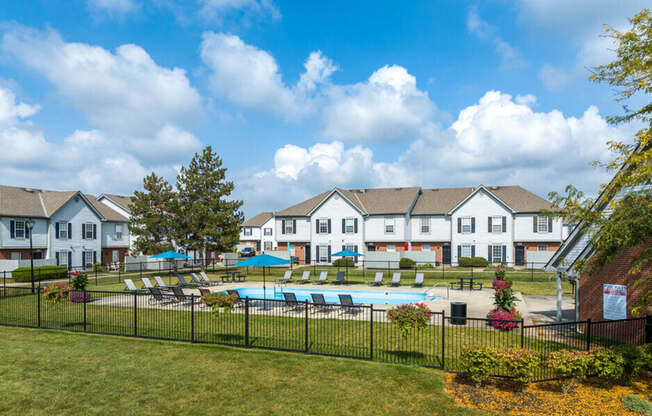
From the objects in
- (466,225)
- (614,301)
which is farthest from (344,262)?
(614,301)

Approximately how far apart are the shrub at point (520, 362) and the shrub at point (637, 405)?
1681 mm

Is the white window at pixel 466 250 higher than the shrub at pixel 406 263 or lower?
higher

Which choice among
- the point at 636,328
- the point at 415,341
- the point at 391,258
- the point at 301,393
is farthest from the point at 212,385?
the point at 391,258

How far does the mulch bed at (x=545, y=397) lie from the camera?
8.14m

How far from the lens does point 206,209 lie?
41.1 meters

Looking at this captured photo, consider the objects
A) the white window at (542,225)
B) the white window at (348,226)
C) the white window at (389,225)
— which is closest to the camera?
the white window at (542,225)

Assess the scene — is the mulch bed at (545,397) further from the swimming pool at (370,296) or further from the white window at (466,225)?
the white window at (466,225)

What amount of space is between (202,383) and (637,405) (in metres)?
9.30

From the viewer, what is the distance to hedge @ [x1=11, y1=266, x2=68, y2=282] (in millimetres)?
32844

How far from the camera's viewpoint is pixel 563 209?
32.9 feet

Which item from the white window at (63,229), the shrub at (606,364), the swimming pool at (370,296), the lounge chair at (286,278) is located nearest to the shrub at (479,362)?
the shrub at (606,364)

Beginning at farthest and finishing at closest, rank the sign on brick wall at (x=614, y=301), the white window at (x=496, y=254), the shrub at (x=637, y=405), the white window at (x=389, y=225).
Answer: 1. the white window at (x=389, y=225)
2. the white window at (x=496, y=254)
3. the sign on brick wall at (x=614, y=301)
4. the shrub at (x=637, y=405)

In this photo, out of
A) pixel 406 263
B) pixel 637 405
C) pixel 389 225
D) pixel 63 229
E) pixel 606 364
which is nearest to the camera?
pixel 637 405

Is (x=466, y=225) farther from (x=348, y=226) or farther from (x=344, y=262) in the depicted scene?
(x=344, y=262)
